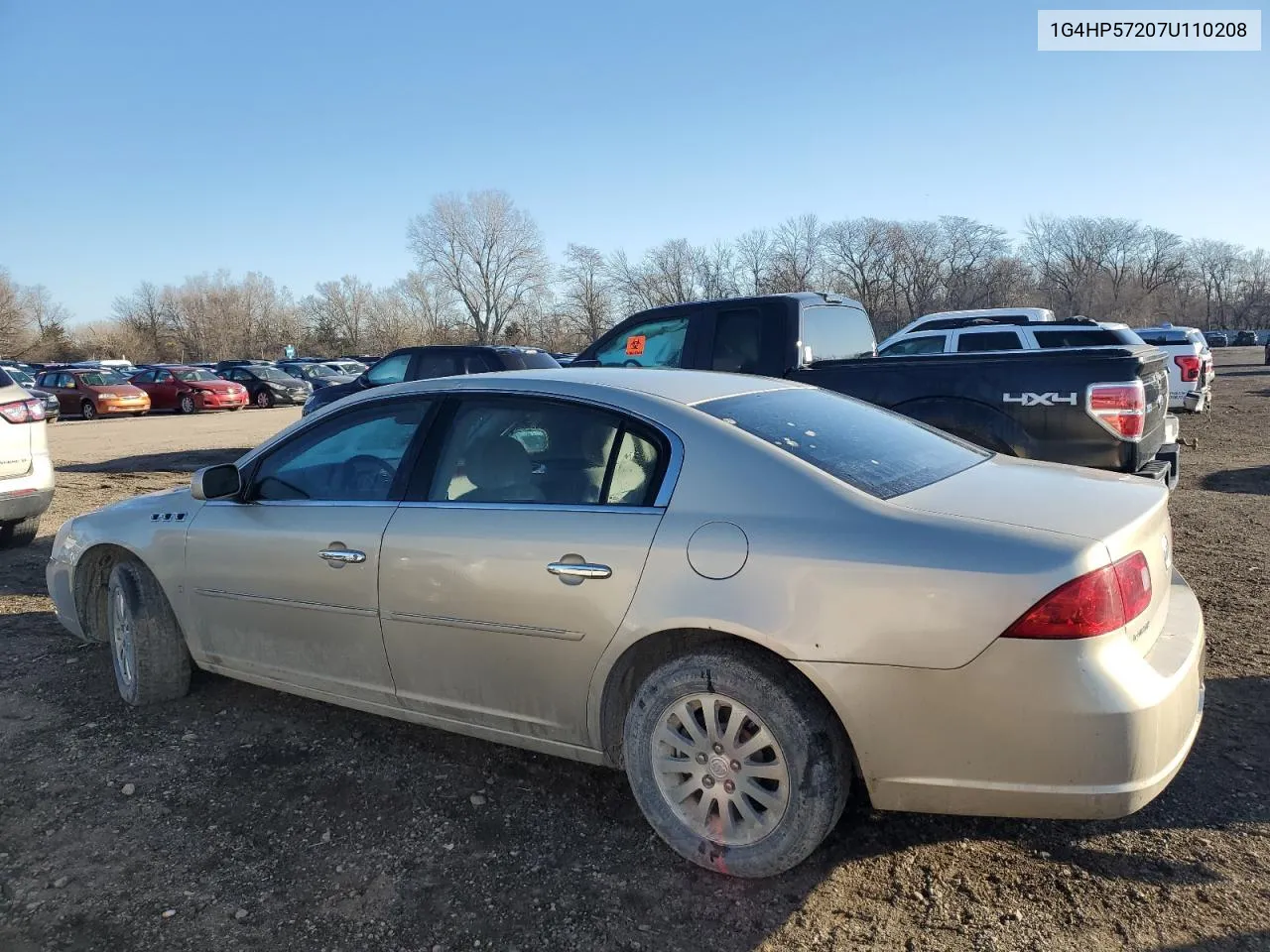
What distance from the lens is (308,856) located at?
2811 mm

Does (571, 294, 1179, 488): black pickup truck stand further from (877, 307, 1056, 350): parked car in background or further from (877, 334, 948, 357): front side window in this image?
(877, 307, 1056, 350): parked car in background

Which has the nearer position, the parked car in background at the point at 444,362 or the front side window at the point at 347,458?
the front side window at the point at 347,458

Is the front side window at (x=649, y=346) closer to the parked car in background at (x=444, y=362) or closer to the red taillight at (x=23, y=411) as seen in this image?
the parked car in background at (x=444, y=362)

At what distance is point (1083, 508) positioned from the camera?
2568mm

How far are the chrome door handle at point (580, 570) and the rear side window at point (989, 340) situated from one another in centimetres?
1201

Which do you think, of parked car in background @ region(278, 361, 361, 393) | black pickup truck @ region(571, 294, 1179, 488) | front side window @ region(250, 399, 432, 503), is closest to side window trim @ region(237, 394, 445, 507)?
front side window @ region(250, 399, 432, 503)

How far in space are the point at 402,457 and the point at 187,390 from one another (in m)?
27.1

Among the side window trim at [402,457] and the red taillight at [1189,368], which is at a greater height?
the side window trim at [402,457]

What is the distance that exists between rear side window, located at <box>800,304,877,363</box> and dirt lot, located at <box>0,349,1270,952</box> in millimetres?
4068

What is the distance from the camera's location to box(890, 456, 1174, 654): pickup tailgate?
2.38 metres

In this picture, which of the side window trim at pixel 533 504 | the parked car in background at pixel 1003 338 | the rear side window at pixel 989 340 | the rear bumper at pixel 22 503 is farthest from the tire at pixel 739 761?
the rear side window at pixel 989 340

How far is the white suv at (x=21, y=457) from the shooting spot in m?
6.29

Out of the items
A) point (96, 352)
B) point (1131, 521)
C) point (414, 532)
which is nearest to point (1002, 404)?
point (1131, 521)

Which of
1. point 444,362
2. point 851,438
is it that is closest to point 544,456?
point 851,438
